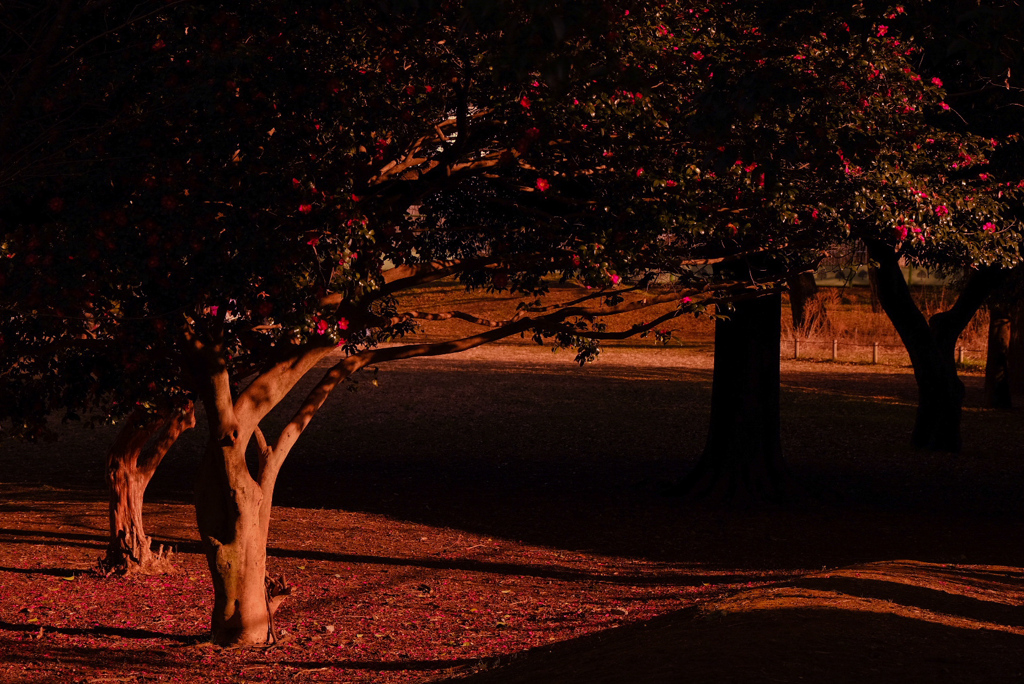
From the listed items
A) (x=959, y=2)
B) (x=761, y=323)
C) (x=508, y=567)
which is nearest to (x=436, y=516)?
(x=508, y=567)

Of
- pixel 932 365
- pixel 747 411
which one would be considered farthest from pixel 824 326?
pixel 747 411

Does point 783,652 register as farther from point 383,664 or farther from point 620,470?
point 620,470

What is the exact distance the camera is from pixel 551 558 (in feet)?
39.9

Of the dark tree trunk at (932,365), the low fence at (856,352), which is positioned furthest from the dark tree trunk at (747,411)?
the low fence at (856,352)

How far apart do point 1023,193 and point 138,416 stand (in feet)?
32.0

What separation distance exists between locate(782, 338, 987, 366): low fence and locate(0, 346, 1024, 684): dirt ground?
12033mm

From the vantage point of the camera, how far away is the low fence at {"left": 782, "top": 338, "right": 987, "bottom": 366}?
37.5m

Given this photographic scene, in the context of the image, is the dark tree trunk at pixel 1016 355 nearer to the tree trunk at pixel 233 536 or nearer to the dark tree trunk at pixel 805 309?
the dark tree trunk at pixel 805 309

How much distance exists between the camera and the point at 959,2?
542cm

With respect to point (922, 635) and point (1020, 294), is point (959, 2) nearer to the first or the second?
point (922, 635)

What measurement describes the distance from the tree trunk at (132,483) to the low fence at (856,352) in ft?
102

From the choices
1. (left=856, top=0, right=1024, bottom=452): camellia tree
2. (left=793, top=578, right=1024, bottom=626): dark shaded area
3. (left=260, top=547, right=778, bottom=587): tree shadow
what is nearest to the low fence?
(left=856, top=0, right=1024, bottom=452): camellia tree

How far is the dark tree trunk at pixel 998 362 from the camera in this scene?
83.8 feet

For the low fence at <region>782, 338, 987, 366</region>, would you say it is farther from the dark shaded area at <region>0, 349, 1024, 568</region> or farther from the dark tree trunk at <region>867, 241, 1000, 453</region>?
the dark tree trunk at <region>867, 241, 1000, 453</region>
